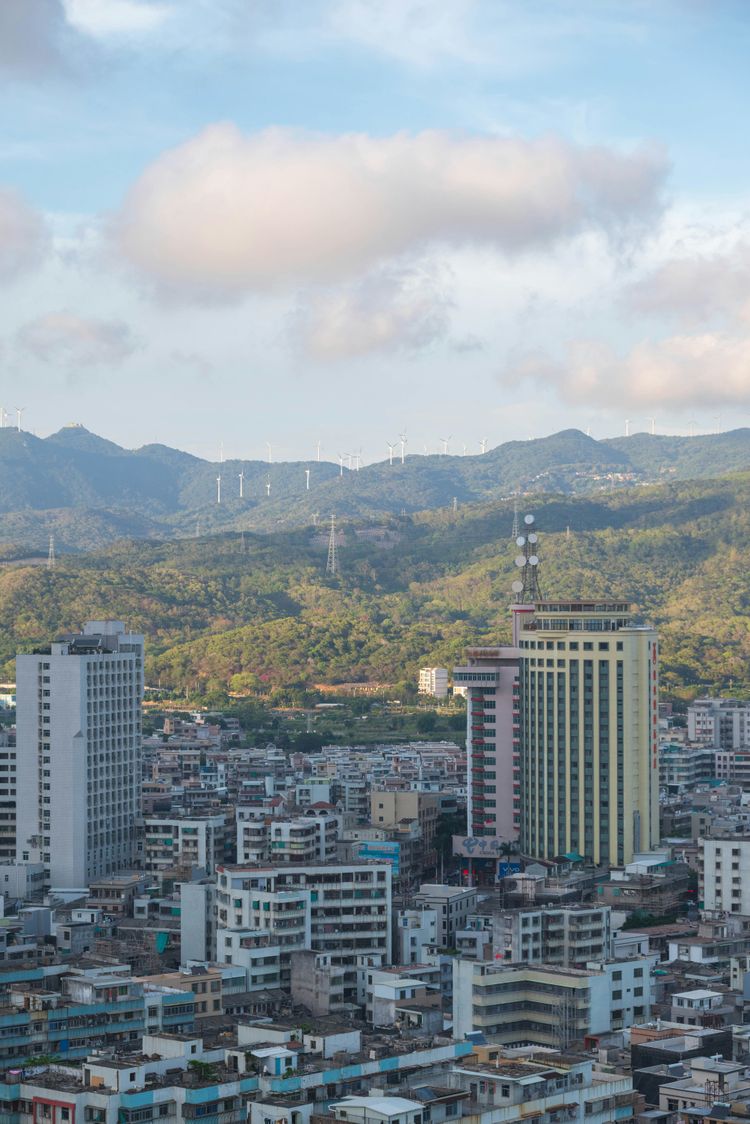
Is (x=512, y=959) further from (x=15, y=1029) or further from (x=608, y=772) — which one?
(x=608, y=772)

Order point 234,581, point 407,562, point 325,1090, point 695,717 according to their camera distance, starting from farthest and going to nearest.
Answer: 1. point 407,562
2. point 234,581
3. point 695,717
4. point 325,1090

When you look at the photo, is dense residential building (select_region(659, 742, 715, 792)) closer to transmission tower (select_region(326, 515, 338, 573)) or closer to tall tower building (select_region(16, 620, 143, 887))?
tall tower building (select_region(16, 620, 143, 887))

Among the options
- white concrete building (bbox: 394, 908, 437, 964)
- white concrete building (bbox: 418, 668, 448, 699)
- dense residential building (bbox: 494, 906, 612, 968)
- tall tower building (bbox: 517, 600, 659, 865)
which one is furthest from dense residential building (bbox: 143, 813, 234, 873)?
white concrete building (bbox: 418, 668, 448, 699)

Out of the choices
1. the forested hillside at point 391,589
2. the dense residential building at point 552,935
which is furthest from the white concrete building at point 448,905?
the forested hillside at point 391,589

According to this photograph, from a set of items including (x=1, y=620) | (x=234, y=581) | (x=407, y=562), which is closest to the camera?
(x=1, y=620)

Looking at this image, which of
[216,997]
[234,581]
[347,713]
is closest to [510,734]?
[216,997]

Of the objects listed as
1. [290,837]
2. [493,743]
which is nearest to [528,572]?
[493,743]
